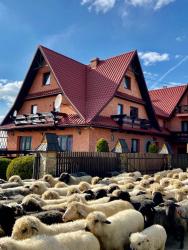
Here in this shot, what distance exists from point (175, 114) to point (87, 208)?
27906 mm

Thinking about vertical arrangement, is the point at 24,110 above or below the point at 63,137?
above

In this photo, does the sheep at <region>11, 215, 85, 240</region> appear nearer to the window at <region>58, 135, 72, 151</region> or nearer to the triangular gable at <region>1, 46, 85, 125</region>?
the triangular gable at <region>1, 46, 85, 125</region>

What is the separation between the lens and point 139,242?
16.7 feet

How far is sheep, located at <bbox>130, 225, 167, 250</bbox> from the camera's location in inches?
199

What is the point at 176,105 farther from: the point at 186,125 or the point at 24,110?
the point at 24,110

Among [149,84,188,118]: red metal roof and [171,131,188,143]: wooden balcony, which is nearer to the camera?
[171,131,188,143]: wooden balcony

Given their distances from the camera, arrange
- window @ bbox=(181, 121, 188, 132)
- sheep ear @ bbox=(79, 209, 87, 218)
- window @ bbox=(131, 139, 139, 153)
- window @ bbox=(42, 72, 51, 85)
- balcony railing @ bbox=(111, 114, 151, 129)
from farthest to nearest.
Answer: window @ bbox=(181, 121, 188, 132) < window @ bbox=(131, 139, 139, 153) < window @ bbox=(42, 72, 51, 85) < balcony railing @ bbox=(111, 114, 151, 129) < sheep ear @ bbox=(79, 209, 87, 218)

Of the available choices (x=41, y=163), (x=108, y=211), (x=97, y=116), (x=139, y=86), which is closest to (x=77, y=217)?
(x=108, y=211)

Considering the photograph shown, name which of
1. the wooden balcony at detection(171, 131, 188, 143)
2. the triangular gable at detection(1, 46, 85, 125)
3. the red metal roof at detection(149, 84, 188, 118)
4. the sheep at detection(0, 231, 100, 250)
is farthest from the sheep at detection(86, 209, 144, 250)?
the red metal roof at detection(149, 84, 188, 118)

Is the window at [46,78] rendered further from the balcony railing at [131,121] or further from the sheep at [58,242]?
the sheep at [58,242]

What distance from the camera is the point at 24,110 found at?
2673 cm

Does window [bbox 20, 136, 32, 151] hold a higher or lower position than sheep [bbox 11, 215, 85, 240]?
higher

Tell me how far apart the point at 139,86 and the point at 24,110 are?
10.5 metres

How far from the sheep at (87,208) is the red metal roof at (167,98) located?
25.0 m
